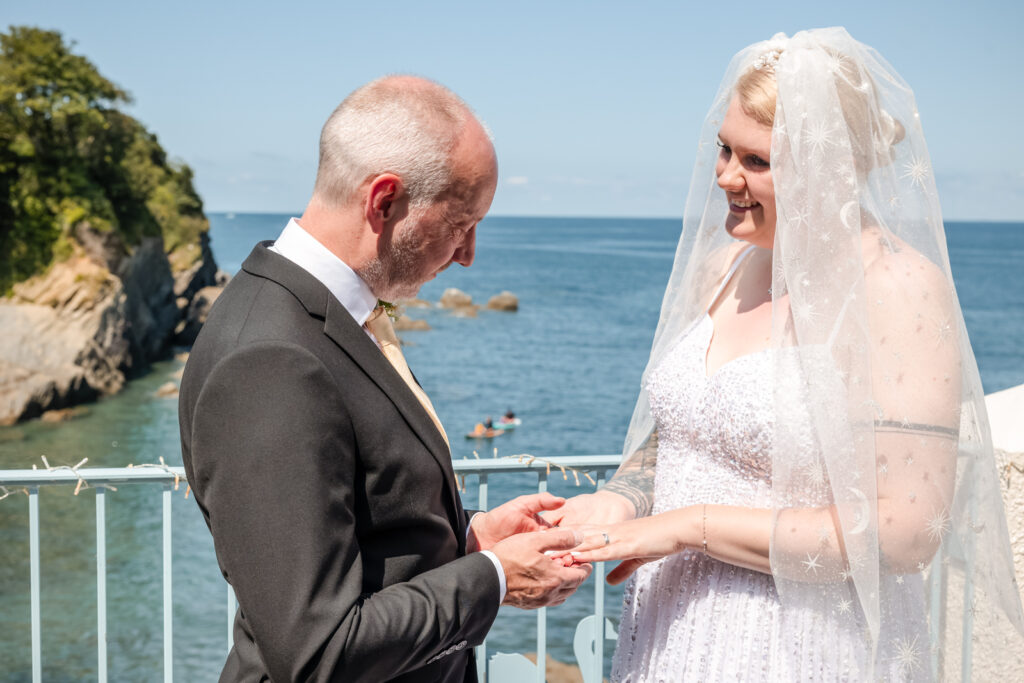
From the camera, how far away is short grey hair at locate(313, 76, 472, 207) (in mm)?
1704

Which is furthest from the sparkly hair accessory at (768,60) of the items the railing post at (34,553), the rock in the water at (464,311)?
the rock in the water at (464,311)

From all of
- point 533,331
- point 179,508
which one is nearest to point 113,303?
point 179,508

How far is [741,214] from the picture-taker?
7.57 ft

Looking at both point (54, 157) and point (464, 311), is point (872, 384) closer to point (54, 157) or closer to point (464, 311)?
point (54, 157)

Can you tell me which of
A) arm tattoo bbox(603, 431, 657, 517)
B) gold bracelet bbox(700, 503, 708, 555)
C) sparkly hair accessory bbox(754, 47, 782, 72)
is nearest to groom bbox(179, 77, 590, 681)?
gold bracelet bbox(700, 503, 708, 555)

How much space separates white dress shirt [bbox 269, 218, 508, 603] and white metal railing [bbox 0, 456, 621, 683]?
4.24 ft

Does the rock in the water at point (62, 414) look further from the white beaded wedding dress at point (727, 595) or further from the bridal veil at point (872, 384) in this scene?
the bridal veil at point (872, 384)

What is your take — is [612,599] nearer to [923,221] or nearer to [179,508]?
[179,508]

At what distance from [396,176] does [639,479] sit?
4.21 feet

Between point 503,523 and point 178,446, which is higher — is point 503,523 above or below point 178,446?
above

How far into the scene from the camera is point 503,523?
7.45 feet

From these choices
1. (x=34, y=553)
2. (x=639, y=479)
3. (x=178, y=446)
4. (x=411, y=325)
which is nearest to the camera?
(x=639, y=479)

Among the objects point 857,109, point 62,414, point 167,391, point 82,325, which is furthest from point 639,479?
point 167,391

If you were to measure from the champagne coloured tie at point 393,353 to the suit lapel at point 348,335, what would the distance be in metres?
0.04
